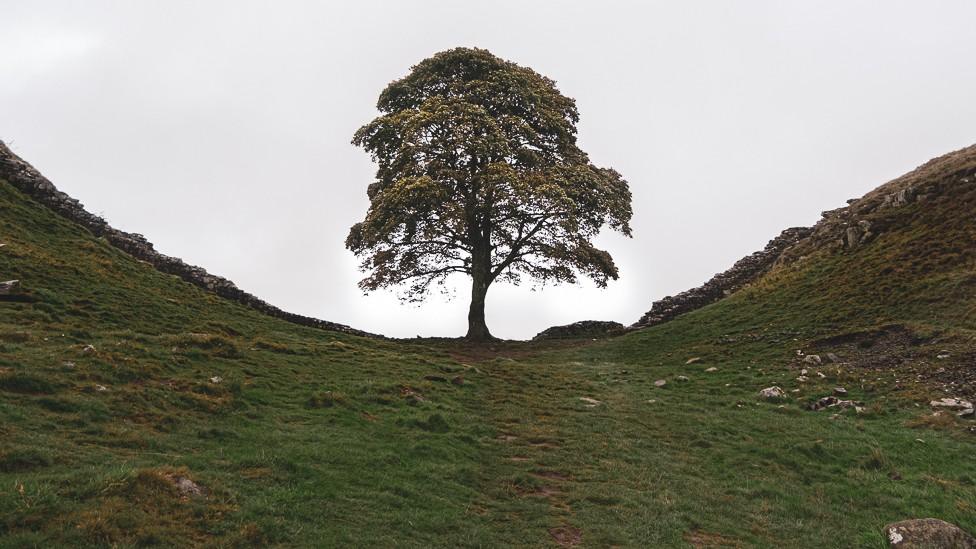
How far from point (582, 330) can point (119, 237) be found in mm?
32469

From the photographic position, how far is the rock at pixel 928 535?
1115cm

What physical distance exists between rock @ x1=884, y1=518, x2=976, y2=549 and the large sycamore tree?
1049 inches

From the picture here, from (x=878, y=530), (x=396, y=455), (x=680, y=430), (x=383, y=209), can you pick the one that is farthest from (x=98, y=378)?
(x=383, y=209)

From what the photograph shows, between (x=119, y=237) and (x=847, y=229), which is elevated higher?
(x=847, y=229)

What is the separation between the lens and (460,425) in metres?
18.1

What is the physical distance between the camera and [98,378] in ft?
49.0

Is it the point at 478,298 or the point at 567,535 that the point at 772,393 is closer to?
the point at 567,535

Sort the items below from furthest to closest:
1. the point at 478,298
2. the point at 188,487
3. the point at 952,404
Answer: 1. the point at 478,298
2. the point at 952,404
3. the point at 188,487

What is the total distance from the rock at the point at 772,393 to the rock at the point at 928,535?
406 inches

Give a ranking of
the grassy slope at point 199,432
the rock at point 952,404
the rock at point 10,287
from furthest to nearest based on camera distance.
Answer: the rock at point 10,287, the rock at point 952,404, the grassy slope at point 199,432

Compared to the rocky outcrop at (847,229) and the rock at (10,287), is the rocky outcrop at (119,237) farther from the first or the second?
the rocky outcrop at (847,229)

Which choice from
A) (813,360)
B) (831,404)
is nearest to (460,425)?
(831,404)

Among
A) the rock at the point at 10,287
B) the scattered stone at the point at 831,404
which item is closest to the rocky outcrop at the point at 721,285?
the scattered stone at the point at 831,404

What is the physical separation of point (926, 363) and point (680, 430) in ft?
33.3
